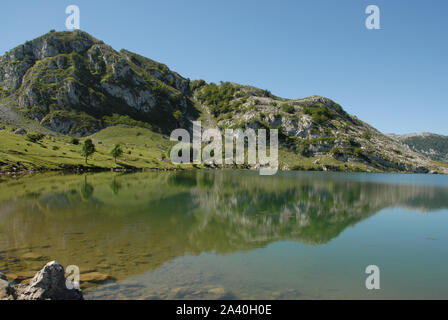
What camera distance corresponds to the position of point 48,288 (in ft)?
42.6

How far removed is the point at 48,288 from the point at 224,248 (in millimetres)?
15401

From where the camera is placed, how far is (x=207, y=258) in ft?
74.1

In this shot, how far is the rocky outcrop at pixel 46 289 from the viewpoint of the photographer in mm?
12734

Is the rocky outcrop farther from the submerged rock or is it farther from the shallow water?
the submerged rock

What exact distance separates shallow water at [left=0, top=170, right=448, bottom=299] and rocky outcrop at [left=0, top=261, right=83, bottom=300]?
2.24m

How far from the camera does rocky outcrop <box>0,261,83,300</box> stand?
1273cm

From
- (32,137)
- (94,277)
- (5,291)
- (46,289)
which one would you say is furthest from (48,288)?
(32,137)

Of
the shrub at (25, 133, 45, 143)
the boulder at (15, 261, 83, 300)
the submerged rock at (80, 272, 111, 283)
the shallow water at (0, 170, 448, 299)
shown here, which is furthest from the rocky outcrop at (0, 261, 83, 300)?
the shrub at (25, 133, 45, 143)

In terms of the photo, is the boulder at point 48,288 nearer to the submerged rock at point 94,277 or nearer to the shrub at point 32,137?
the submerged rock at point 94,277

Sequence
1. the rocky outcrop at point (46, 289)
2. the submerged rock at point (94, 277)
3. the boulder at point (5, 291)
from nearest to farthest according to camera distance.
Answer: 1. the boulder at point (5, 291)
2. the rocky outcrop at point (46, 289)
3. the submerged rock at point (94, 277)

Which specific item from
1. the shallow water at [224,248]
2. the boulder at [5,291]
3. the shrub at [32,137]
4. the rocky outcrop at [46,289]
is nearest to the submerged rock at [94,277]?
the shallow water at [224,248]

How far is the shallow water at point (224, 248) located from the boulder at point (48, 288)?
2.21 m
